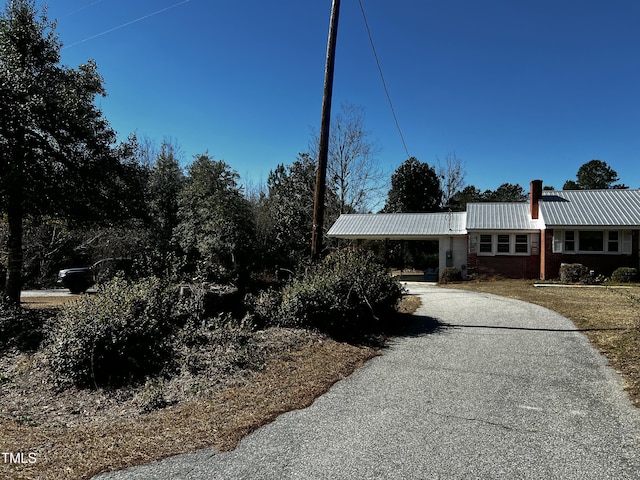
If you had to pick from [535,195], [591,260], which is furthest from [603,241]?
[535,195]

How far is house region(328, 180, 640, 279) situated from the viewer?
75.5 feet

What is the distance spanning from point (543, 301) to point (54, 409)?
13118 millimetres

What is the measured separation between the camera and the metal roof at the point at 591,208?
23016 mm

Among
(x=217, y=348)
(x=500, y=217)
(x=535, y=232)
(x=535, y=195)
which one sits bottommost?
(x=217, y=348)

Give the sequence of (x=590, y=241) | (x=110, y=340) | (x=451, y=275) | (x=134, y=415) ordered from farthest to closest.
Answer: (x=451, y=275), (x=590, y=241), (x=110, y=340), (x=134, y=415)

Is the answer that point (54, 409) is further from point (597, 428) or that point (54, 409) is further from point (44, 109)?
point (44, 109)

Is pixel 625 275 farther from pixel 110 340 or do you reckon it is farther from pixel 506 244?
pixel 110 340

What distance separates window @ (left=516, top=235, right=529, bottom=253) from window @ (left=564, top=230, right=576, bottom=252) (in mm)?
2062

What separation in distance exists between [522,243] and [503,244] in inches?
40.1

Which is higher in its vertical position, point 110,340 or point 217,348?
point 110,340

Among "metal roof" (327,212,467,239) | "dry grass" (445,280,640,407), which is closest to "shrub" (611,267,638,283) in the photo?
"dry grass" (445,280,640,407)

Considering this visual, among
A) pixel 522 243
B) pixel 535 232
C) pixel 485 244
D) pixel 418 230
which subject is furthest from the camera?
pixel 418 230

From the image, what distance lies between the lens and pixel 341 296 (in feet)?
27.4

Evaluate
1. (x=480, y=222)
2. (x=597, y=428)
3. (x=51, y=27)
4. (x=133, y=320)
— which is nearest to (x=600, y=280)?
(x=480, y=222)
